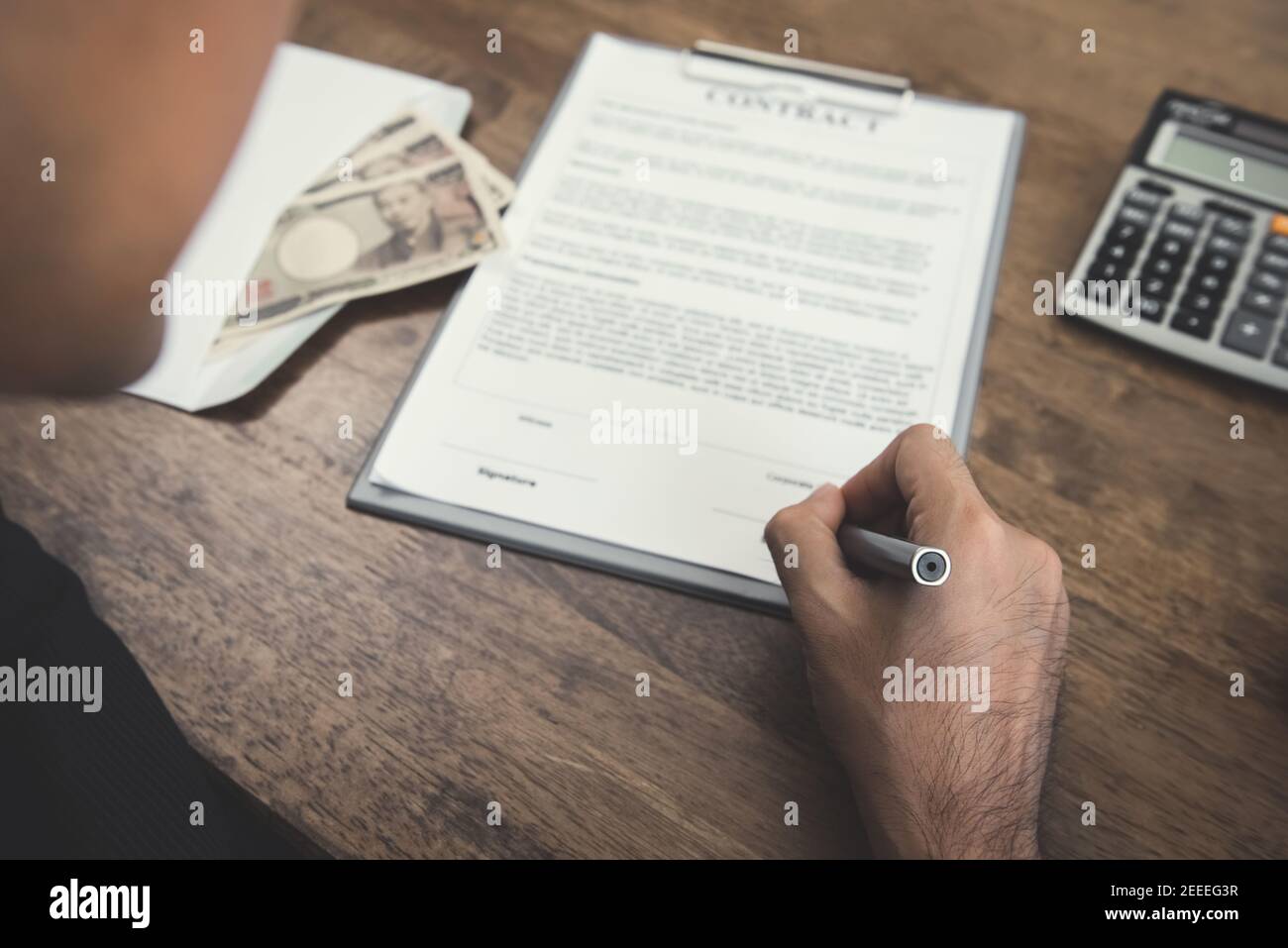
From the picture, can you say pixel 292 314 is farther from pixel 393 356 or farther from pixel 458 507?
pixel 458 507

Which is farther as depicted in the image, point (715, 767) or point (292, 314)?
point (292, 314)

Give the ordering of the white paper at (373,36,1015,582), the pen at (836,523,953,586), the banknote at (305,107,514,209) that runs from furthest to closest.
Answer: the banknote at (305,107,514,209), the white paper at (373,36,1015,582), the pen at (836,523,953,586)

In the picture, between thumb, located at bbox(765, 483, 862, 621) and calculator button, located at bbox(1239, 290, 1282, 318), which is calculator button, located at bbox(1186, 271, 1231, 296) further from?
thumb, located at bbox(765, 483, 862, 621)

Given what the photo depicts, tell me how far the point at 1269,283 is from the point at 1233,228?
0.15 ft

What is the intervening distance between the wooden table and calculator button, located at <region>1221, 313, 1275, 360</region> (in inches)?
0.9

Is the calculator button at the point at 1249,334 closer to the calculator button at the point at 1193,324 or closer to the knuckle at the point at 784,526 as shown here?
the calculator button at the point at 1193,324

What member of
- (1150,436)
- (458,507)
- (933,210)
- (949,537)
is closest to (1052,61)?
(933,210)

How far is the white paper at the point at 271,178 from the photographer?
54cm

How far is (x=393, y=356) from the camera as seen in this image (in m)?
0.56

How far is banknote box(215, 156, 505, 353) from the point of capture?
0.57 meters

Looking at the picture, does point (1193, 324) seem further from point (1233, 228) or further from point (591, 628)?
point (591, 628)

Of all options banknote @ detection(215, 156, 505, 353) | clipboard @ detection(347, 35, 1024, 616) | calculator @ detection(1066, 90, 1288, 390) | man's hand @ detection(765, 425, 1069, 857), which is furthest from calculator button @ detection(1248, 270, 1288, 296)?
banknote @ detection(215, 156, 505, 353)

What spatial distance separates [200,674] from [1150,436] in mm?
534

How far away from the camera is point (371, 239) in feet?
1.93
